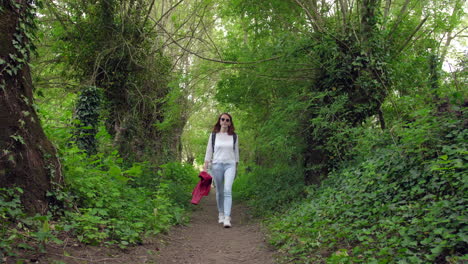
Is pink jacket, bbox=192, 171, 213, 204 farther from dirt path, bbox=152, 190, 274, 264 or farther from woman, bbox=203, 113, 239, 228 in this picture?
dirt path, bbox=152, 190, 274, 264

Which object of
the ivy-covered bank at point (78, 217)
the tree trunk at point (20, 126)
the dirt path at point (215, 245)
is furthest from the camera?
the dirt path at point (215, 245)

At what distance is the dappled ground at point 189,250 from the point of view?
3.76 m

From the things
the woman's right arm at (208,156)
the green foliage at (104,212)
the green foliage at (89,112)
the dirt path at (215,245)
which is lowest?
the dirt path at (215,245)

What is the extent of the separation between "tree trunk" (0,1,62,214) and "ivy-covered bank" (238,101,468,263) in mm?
3422

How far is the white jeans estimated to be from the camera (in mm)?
7223

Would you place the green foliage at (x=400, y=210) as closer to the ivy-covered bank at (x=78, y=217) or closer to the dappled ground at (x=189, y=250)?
the dappled ground at (x=189, y=250)

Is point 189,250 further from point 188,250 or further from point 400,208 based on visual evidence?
point 400,208

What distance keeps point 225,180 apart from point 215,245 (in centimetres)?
176

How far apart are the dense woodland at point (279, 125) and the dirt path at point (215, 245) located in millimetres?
372

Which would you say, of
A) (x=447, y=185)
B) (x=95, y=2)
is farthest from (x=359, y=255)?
(x=95, y=2)

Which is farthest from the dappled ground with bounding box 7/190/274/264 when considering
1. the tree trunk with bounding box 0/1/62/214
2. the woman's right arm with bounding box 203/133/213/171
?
the woman's right arm with bounding box 203/133/213/171

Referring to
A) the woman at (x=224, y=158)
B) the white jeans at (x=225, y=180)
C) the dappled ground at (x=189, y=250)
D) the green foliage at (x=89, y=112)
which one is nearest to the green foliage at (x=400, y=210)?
the dappled ground at (x=189, y=250)

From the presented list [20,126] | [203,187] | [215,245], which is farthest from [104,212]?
[203,187]

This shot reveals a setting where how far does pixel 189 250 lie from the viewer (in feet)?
17.7
